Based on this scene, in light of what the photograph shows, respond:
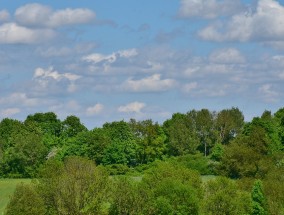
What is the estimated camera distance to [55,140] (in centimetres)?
17625

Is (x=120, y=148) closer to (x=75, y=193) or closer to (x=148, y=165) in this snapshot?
(x=148, y=165)

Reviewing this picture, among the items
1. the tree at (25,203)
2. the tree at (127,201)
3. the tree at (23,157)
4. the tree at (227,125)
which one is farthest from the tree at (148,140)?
the tree at (25,203)

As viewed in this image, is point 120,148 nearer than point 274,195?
No

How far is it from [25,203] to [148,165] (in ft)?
240

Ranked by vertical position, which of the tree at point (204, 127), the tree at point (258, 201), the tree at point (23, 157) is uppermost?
the tree at point (204, 127)

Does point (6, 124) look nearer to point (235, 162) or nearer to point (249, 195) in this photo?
point (235, 162)

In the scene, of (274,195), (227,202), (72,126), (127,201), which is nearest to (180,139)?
(72,126)

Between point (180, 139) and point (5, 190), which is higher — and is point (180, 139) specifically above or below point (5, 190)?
above

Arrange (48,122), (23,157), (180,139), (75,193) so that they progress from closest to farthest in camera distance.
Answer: (75,193), (23,157), (180,139), (48,122)

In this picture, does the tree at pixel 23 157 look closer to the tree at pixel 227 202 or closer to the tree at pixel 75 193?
the tree at pixel 75 193

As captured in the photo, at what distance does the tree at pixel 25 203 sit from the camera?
79812 mm

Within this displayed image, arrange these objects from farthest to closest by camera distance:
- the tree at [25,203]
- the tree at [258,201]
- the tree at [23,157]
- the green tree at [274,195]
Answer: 1. the tree at [23,157]
2. the green tree at [274,195]
3. the tree at [258,201]
4. the tree at [25,203]

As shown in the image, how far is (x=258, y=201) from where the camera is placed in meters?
89.1

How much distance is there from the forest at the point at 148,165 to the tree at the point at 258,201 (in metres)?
0.11
